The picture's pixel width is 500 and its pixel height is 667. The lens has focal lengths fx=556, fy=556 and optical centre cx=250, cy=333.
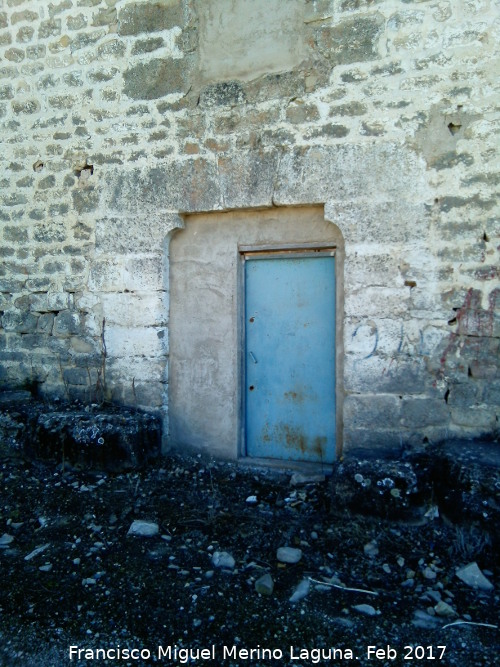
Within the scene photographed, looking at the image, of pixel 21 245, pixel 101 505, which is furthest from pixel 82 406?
pixel 21 245

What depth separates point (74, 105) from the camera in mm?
4695

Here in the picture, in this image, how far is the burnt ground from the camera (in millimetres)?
2418

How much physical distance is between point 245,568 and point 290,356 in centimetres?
172

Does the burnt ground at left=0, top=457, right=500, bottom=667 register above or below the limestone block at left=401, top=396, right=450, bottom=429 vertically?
below

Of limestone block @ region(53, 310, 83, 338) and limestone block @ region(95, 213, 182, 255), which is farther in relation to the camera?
limestone block @ region(53, 310, 83, 338)

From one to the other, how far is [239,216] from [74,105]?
5.78 ft

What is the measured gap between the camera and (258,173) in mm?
4109

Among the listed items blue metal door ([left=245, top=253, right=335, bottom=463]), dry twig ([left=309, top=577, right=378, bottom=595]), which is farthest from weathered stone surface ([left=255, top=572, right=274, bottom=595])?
blue metal door ([left=245, top=253, right=335, bottom=463])

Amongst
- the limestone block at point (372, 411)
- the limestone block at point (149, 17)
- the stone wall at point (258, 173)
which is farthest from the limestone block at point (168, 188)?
the limestone block at point (372, 411)

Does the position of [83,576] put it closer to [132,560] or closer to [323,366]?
[132,560]

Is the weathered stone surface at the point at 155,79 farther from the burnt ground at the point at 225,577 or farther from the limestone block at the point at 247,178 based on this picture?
the burnt ground at the point at 225,577

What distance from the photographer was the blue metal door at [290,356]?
4199mm

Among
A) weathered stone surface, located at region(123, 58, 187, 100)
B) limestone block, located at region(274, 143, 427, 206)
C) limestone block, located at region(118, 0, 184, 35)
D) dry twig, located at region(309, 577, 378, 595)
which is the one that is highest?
limestone block, located at region(118, 0, 184, 35)

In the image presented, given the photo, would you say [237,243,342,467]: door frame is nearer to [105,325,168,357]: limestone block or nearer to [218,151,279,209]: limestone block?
[218,151,279,209]: limestone block
